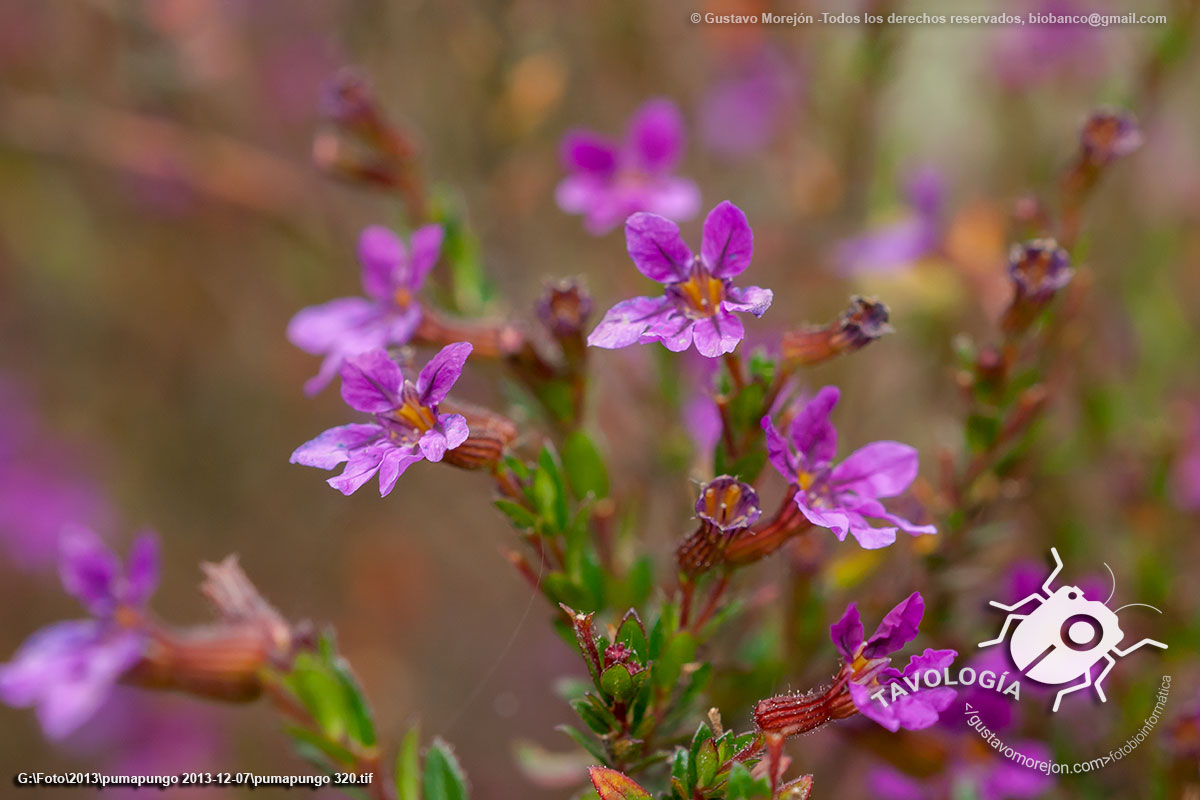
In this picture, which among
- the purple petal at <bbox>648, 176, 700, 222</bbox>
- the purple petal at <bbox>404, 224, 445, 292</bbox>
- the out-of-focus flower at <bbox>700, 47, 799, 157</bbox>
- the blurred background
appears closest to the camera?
the purple petal at <bbox>404, 224, 445, 292</bbox>

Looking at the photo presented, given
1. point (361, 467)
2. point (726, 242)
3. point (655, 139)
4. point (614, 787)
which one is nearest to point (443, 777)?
point (614, 787)

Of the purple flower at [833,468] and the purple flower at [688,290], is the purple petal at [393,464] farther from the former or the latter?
the purple flower at [833,468]

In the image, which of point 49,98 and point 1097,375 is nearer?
point 1097,375

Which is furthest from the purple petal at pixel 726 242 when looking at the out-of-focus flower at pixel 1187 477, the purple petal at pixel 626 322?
the out-of-focus flower at pixel 1187 477

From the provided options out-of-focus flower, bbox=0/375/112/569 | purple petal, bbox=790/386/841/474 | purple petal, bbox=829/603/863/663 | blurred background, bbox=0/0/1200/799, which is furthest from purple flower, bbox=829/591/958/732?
out-of-focus flower, bbox=0/375/112/569

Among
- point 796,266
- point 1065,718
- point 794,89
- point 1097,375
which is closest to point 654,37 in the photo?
point 794,89

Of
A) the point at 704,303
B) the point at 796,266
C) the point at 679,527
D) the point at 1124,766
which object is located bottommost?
the point at 1124,766

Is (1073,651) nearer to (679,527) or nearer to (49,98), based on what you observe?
(679,527)

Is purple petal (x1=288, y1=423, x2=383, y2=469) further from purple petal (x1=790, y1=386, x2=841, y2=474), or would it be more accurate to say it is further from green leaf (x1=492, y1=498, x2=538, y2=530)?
purple petal (x1=790, y1=386, x2=841, y2=474)
